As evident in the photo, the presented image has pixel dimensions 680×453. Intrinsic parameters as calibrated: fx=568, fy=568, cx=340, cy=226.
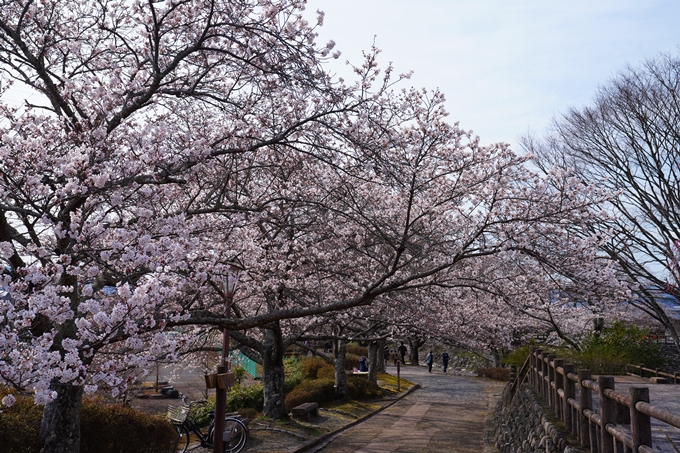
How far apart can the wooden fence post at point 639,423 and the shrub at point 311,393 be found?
16.2 meters

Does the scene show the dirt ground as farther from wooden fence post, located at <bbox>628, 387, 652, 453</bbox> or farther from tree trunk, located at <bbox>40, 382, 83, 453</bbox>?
wooden fence post, located at <bbox>628, 387, 652, 453</bbox>

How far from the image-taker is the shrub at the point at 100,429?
8.16 meters

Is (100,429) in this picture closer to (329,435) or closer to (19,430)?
→ (19,430)

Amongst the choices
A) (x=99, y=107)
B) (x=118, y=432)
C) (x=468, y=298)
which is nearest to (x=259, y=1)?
(x=99, y=107)

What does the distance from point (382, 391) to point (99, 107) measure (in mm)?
21818

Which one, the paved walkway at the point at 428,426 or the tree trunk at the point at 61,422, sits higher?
the tree trunk at the point at 61,422

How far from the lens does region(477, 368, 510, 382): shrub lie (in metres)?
38.3

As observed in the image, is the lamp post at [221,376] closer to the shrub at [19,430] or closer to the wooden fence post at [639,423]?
the shrub at [19,430]

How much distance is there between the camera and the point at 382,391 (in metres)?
27.1

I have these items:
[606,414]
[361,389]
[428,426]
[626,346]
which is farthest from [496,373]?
[606,414]

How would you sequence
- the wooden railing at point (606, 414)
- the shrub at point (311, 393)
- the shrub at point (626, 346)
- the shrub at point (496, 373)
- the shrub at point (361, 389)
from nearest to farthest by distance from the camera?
the wooden railing at point (606, 414), the shrub at point (311, 393), the shrub at point (626, 346), the shrub at point (361, 389), the shrub at point (496, 373)

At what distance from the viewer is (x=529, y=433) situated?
11305 millimetres

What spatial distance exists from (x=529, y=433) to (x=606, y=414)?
5.51 metres

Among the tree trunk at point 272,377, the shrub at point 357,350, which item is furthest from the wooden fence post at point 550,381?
the shrub at point 357,350
